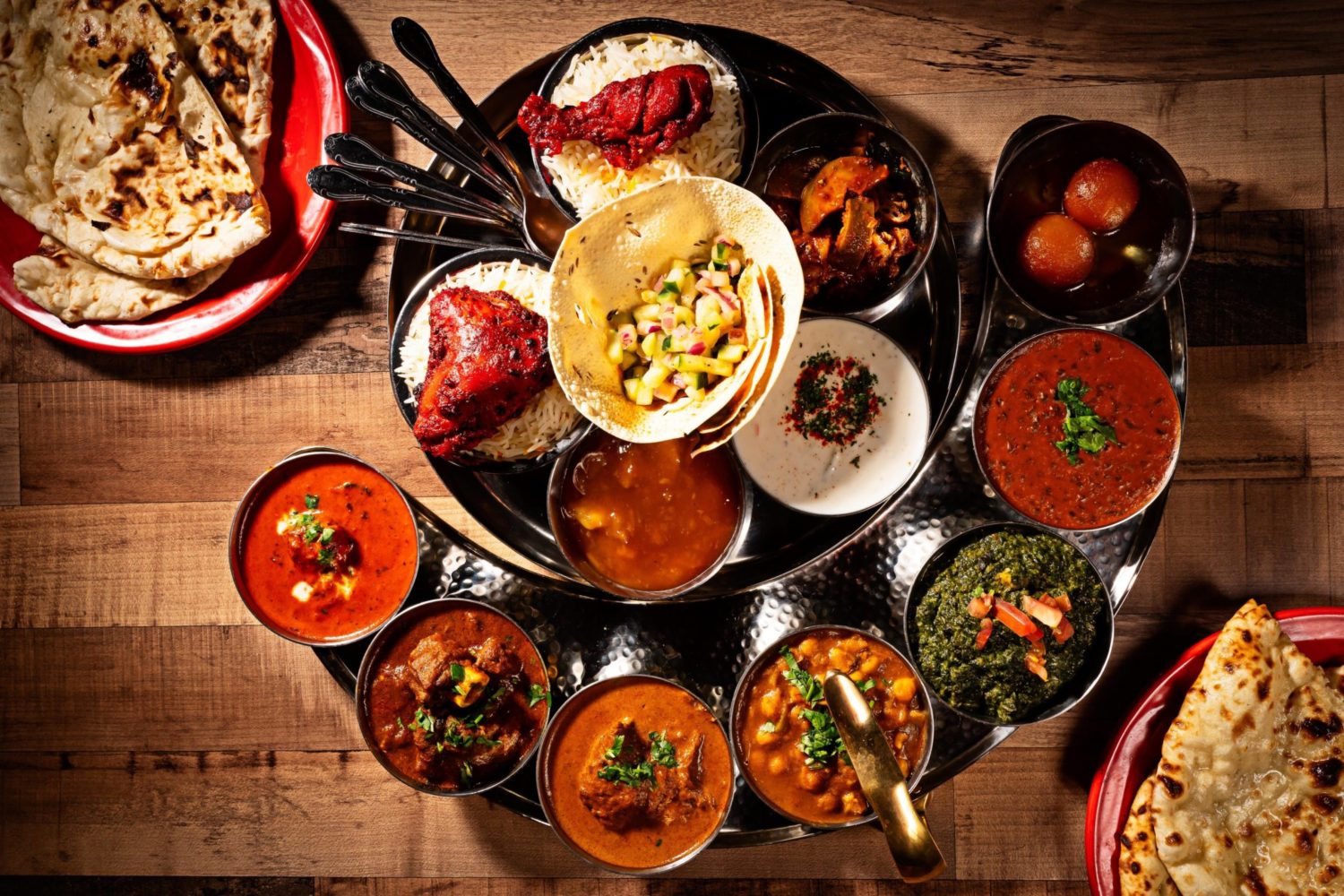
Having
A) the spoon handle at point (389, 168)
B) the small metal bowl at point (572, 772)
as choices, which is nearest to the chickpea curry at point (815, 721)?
the small metal bowl at point (572, 772)

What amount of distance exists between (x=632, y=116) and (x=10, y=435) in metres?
2.49

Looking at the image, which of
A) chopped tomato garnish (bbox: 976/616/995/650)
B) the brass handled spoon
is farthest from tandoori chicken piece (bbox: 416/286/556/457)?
chopped tomato garnish (bbox: 976/616/995/650)

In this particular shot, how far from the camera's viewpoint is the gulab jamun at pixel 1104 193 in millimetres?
2697

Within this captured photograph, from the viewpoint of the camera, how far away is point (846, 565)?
9.19 feet

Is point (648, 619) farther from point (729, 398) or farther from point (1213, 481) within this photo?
point (1213, 481)

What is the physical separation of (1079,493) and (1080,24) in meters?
1.55

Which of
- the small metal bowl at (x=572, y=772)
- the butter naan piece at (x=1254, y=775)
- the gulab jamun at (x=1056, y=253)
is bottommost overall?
the small metal bowl at (x=572, y=772)

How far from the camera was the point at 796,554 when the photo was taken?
9.34 ft

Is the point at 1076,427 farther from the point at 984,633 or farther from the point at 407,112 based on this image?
the point at 407,112

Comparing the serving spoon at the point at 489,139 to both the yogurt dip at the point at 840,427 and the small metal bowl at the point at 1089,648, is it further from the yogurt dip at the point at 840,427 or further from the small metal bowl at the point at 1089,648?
the small metal bowl at the point at 1089,648

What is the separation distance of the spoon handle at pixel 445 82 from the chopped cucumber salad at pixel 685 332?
2.08ft

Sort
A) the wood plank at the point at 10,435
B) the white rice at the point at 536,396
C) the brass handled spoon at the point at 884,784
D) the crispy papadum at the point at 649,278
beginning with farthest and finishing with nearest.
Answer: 1. the wood plank at the point at 10,435
2. the white rice at the point at 536,396
3. the brass handled spoon at the point at 884,784
4. the crispy papadum at the point at 649,278

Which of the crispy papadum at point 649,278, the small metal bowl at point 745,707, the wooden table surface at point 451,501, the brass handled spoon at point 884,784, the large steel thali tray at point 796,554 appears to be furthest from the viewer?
the wooden table surface at point 451,501

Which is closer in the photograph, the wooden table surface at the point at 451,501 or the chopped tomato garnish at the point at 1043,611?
the chopped tomato garnish at the point at 1043,611
